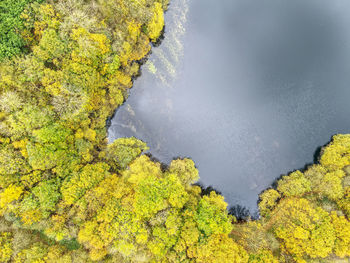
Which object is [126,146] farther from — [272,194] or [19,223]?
[272,194]

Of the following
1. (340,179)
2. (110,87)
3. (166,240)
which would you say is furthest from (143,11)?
(340,179)

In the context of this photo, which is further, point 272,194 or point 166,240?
point 272,194

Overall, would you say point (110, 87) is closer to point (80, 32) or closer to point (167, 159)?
point (80, 32)

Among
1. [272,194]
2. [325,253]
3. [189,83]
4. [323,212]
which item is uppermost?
[189,83]

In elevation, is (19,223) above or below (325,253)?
below

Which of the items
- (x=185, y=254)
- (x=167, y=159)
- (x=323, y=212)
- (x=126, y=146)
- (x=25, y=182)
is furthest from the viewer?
(x=167, y=159)

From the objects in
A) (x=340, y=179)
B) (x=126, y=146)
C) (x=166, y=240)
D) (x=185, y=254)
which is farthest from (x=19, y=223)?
(x=340, y=179)

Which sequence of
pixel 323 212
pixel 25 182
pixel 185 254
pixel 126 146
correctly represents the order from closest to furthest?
pixel 25 182, pixel 185 254, pixel 323 212, pixel 126 146
